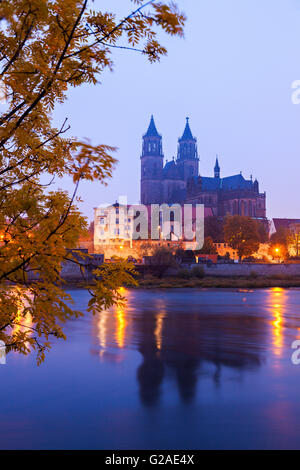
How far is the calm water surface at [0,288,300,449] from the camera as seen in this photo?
7.79 m

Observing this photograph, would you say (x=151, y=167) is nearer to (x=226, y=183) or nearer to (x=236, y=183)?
(x=226, y=183)

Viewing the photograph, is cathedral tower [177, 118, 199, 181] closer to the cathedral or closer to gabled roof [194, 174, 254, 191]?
the cathedral

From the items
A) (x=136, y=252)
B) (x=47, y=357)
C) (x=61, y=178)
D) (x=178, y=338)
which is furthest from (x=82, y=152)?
(x=136, y=252)

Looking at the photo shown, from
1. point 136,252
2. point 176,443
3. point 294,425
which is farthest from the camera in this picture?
point 136,252

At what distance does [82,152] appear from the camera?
377cm

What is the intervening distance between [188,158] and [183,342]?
154203mm

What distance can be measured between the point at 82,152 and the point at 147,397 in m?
7.59

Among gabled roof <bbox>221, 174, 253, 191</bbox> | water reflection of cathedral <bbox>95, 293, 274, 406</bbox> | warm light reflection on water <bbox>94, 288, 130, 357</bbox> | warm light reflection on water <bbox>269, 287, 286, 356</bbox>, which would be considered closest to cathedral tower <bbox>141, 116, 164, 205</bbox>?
gabled roof <bbox>221, 174, 253, 191</bbox>

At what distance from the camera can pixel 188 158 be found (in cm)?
16650

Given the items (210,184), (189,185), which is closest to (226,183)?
(210,184)

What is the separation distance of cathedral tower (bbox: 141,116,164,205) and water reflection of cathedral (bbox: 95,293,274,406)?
430 feet

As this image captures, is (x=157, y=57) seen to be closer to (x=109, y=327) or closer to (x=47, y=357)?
(x=47, y=357)

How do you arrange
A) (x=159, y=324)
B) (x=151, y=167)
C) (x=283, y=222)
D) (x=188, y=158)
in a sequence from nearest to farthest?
1. (x=159, y=324)
2. (x=283, y=222)
3. (x=151, y=167)
4. (x=188, y=158)
